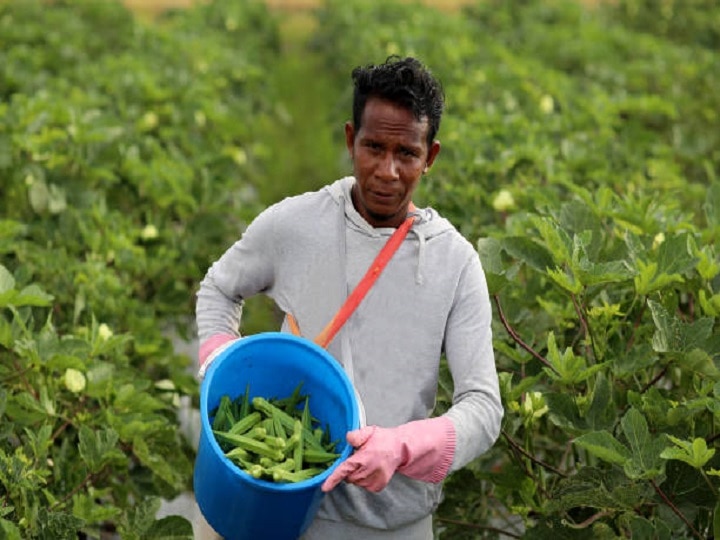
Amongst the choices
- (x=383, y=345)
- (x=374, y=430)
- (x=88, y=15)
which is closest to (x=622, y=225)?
(x=383, y=345)

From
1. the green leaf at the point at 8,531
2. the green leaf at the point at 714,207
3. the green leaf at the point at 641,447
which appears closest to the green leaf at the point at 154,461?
the green leaf at the point at 8,531

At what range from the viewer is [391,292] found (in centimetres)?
231

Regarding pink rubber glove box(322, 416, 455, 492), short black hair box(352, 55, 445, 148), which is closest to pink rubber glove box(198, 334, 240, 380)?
pink rubber glove box(322, 416, 455, 492)

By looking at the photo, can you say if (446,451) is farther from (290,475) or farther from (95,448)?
(95,448)

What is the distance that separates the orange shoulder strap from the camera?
2.27 m

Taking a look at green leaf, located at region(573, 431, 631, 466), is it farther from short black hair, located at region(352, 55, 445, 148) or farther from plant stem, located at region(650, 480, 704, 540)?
short black hair, located at region(352, 55, 445, 148)

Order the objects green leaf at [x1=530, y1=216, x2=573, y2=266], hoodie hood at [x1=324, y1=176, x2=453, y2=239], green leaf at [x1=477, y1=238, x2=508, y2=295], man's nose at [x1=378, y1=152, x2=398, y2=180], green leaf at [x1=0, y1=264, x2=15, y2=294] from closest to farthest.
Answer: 1. man's nose at [x1=378, y1=152, x2=398, y2=180]
2. hoodie hood at [x1=324, y1=176, x2=453, y2=239]
3. green leaf at [x1=530, y1=216, x2=573, y2=266]
4. green leaf at [x1=477, y1=238, x2=508, y2=295]
5. green leaf at [x1=0, y1=264, x2=15, y2=294]

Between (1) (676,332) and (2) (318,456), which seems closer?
(2) (318,456)

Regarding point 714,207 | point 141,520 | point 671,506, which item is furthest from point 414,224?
point 714,207

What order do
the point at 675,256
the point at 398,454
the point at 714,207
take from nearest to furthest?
the point at 398,454 < the point at 675,256 < the point at 714,207

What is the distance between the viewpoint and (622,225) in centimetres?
335

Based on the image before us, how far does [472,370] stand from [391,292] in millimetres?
215

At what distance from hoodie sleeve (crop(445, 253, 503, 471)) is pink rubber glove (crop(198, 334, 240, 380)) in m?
0.44

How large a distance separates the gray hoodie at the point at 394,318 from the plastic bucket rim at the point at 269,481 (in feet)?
0.35
